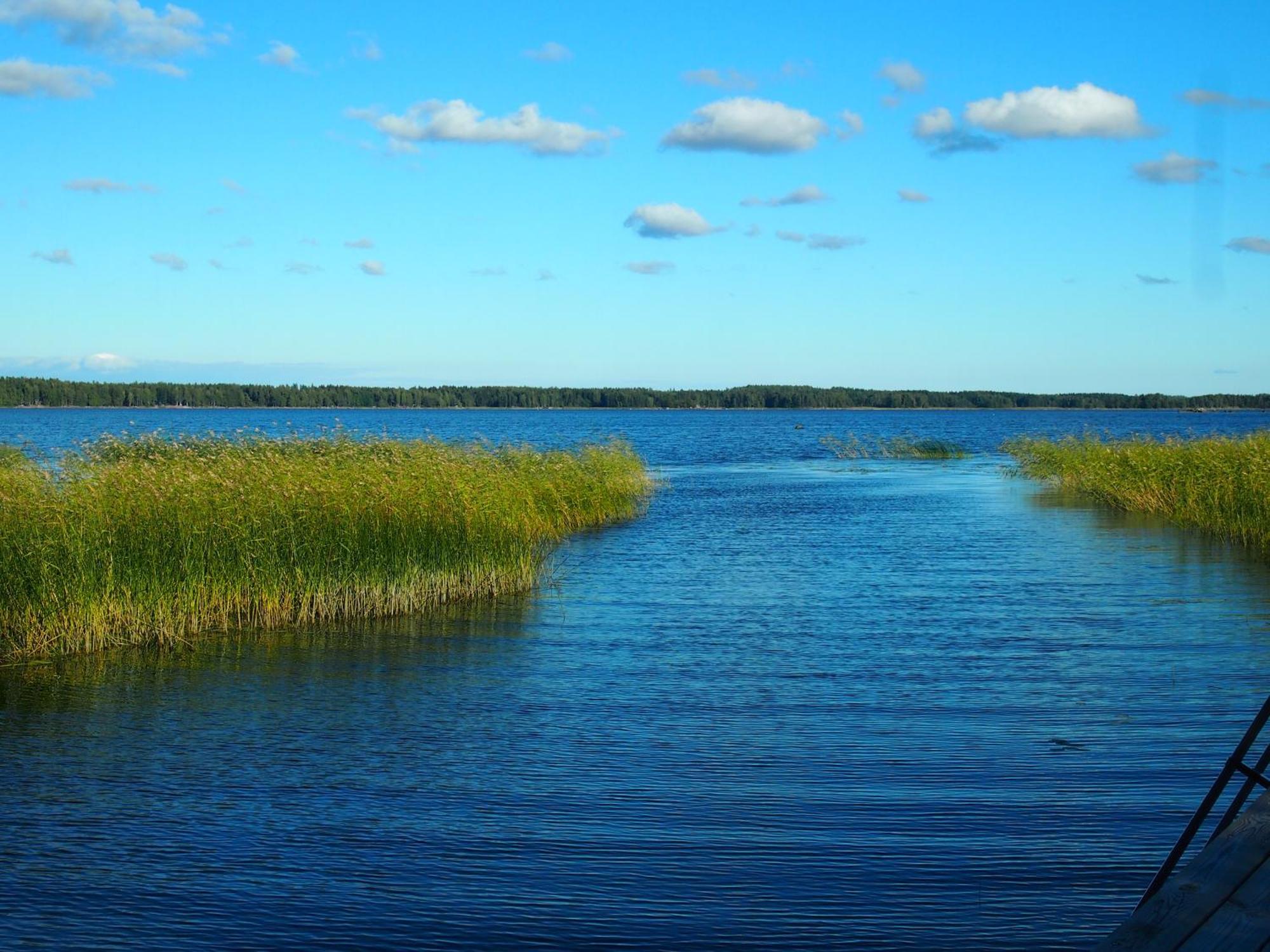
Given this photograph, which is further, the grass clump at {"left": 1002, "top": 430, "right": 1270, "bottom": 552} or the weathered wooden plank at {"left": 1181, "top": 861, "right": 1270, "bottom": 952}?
the grass clump at {"left": 1002, "top": 430, "right": 1270, "bottom": 552}

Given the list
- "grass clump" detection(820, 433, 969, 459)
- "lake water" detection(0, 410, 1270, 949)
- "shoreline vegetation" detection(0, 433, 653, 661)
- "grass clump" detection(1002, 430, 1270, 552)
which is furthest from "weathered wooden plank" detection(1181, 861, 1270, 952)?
"grass clump" detection(820, 433, 969, 459)

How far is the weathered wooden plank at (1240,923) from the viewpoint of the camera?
421 cm

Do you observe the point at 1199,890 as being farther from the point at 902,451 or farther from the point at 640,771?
the point at 902,451

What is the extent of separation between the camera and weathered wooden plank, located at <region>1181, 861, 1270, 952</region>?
4.21 m

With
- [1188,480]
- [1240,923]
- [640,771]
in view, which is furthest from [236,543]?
[1188,480]

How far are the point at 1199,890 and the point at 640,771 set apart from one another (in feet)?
19.1

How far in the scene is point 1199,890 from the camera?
468 cm

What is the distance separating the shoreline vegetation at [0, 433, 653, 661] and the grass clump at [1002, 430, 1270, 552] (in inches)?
581

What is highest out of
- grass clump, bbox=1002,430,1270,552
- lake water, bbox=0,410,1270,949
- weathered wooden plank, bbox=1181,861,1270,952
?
grass clump, bbox=1002,430,1270,552

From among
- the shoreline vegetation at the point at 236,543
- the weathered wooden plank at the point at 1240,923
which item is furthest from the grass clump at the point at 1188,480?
the weathered wooden plank at the point at 1240,923

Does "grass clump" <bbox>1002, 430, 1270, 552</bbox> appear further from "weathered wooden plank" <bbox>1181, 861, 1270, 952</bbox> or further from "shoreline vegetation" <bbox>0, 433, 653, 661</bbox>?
"weathered wooden plank" <bbox>1181, 861, 1270, 952</bbox>

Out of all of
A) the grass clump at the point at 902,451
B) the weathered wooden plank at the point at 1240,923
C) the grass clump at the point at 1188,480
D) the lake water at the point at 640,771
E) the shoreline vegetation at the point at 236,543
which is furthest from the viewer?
the grass clump at the point at 902,451

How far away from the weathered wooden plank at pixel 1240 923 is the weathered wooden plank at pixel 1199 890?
27mm

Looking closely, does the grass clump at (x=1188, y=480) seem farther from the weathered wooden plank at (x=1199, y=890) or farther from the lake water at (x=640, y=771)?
the weathered wooden plank at (x=1199, y=890)
